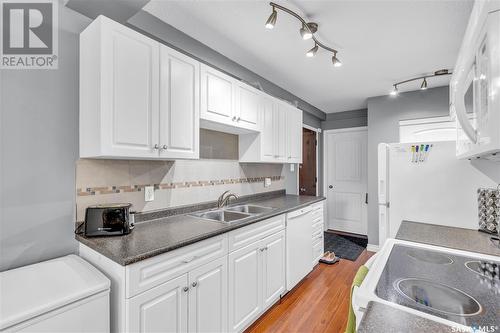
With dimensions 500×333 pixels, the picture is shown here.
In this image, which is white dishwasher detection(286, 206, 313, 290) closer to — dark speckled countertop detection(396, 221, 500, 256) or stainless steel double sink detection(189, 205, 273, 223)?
stainless steel double sink detection(189, 205, 273, 223)

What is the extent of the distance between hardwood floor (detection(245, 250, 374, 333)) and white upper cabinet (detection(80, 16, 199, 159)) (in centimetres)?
167

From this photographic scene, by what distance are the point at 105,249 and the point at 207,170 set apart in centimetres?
129

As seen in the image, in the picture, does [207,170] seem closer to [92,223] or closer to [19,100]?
[92,223]

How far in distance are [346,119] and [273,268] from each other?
365 cm

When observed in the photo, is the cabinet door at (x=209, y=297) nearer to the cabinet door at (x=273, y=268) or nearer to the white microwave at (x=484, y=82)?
the cabinet door at (x=273, y=268)

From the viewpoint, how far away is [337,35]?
216cm

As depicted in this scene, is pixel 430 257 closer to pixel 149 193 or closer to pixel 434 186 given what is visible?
pixel 434 186

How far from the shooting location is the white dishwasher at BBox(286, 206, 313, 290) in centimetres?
252

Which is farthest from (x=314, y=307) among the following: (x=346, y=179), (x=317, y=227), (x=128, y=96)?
(x=346, y=179)

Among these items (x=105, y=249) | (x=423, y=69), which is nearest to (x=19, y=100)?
(x=105, y=249)

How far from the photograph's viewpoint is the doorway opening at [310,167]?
16.5 feet

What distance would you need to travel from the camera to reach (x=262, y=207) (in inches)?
105

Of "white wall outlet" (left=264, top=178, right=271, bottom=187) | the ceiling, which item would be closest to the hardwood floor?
"white wall outlet" (left=264, top=178, right=271, bottom=187)

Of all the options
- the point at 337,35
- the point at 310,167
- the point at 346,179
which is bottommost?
the point at 346,179
